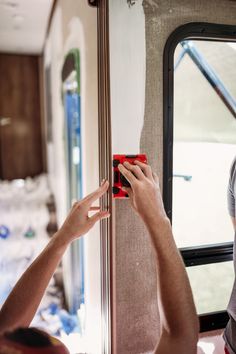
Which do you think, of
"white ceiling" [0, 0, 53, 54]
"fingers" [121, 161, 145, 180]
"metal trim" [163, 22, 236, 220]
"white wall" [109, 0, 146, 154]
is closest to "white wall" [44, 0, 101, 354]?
"white wall" [109, 0, 146, 154]

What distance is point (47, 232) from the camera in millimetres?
3984

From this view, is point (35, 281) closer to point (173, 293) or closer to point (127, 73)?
point (173, 293)

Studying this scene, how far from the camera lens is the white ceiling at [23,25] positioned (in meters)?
3.49

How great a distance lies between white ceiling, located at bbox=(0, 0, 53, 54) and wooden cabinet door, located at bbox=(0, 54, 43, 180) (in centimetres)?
31

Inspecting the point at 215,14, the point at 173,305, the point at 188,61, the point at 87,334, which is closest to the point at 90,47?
the point at 188,61

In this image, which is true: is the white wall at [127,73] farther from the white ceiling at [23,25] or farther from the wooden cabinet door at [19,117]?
the wooden cabinet door at [19,117]

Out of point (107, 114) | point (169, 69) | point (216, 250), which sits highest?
point (169, 69)

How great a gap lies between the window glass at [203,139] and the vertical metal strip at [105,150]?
40cm

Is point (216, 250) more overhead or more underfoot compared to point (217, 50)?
more underfoot

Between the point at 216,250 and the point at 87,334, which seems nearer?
the point at 216,250

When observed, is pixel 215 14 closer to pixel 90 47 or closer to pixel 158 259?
pixel 90 47

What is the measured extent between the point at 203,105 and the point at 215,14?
51cm

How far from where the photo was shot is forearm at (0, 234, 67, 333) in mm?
787

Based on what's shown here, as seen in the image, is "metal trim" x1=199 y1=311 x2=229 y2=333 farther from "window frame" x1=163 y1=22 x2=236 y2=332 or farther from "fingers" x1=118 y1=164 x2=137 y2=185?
"fingers" x1=118 y1=164 x2=137 y2=185
